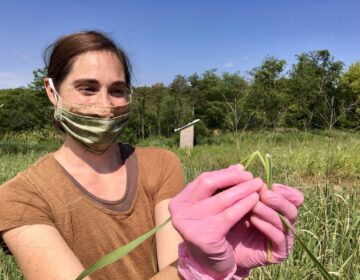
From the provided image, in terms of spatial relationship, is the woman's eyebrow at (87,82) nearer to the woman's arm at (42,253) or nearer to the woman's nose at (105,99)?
the woman's nose at (105,99)

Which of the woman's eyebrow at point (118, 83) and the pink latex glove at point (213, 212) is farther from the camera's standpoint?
the woman's eyebrow at point (118, 83)

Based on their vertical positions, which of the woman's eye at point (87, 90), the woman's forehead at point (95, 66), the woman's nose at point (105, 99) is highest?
the woman's forehead at point (95, 66)

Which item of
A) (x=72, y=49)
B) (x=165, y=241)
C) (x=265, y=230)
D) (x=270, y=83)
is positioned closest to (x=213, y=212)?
(x=265, y=230)

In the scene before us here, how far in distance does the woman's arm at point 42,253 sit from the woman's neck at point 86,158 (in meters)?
0.31

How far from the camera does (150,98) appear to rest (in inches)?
784

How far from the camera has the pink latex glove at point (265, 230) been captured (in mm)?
894

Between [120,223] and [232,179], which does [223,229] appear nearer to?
[232,179]

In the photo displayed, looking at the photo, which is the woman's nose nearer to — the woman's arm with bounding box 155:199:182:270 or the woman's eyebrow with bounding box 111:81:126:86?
the woman's eyebrow with bounding box 111:81:126:86

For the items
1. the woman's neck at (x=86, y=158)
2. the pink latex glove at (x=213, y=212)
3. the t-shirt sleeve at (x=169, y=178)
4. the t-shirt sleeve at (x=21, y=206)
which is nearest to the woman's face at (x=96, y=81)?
the woman's neck at (x=86, y=158)

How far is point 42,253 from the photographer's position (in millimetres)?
1134

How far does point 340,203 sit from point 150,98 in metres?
17.3

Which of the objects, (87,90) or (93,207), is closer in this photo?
(93,207)

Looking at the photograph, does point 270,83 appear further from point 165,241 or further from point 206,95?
point 165,241

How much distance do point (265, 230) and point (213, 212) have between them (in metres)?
0.13
